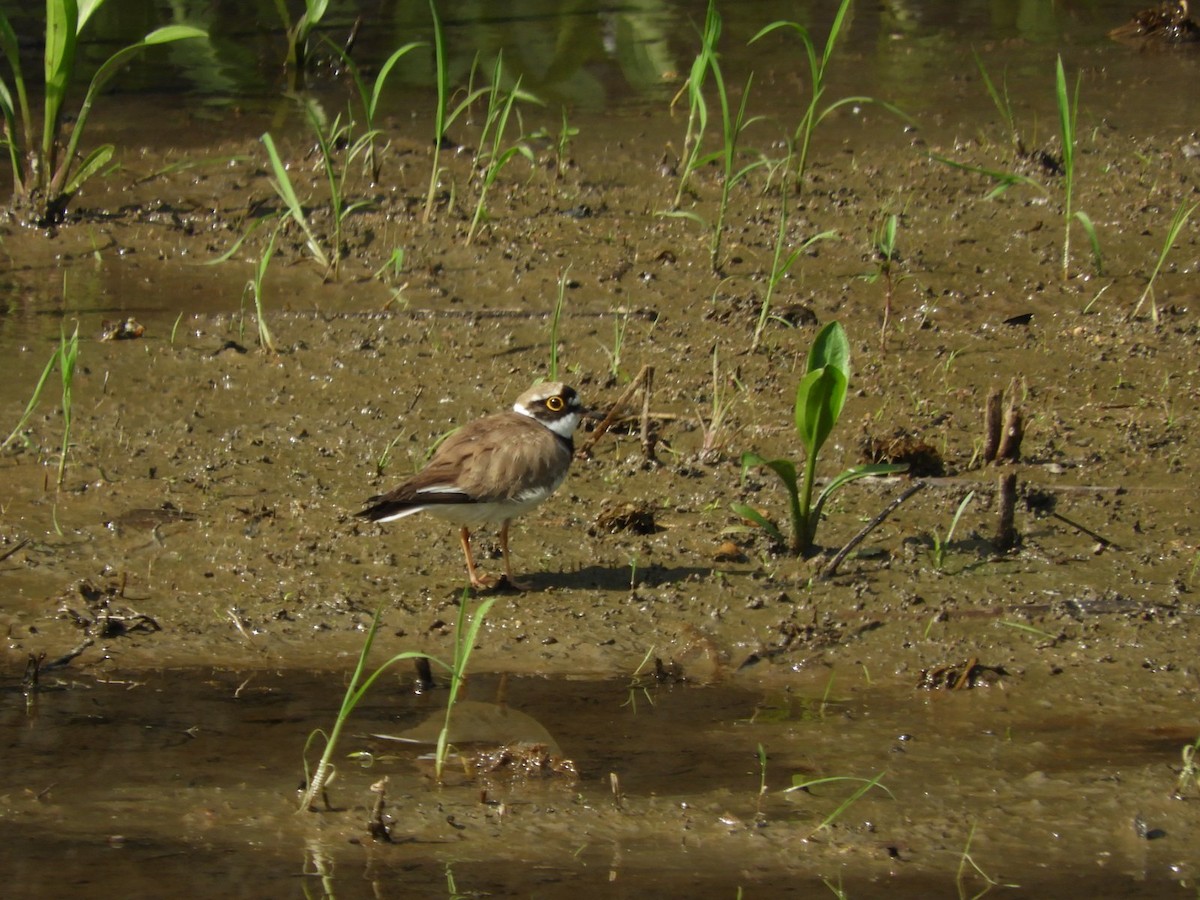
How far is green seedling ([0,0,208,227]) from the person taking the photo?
816 centimetres

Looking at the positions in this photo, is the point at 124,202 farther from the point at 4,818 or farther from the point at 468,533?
the point at 4,818

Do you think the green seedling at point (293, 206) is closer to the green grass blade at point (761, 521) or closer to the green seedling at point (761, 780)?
the green grass blade at point (761, 521)

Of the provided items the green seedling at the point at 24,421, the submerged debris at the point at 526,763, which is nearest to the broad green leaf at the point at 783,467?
the submerged debris at the point at 526,763

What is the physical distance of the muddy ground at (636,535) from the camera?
14.4 feet

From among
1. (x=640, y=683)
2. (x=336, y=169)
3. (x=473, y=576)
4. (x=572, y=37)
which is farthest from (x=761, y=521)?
(x=572, y=37)

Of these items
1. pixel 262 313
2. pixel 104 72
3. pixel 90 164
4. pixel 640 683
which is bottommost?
pixel 640 683

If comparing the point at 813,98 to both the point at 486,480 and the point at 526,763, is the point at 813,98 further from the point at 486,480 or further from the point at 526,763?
the point at 526,763

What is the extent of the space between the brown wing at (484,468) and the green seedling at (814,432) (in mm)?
744

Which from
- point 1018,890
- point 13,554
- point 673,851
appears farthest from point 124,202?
point 1018,890

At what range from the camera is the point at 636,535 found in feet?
20.5

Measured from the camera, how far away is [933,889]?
4.10 meters

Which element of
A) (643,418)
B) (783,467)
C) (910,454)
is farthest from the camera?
(643,418)

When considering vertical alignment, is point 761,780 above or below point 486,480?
below

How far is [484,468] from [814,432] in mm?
1184
